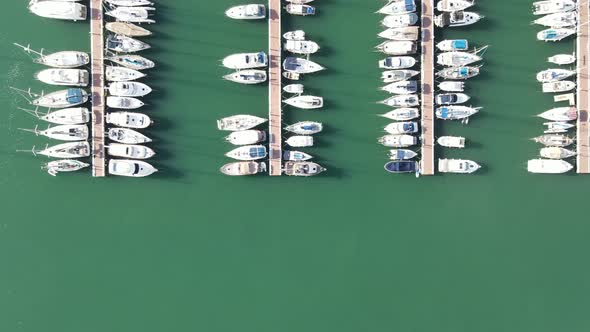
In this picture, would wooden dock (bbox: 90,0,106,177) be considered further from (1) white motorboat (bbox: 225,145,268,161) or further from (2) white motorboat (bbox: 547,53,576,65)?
(2) white motorboat (bbox: 547,53,576,65)

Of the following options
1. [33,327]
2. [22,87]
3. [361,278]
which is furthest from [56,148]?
[361,278]

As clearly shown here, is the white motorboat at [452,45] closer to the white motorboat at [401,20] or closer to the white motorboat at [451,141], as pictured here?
the white motorboat at [401,20]

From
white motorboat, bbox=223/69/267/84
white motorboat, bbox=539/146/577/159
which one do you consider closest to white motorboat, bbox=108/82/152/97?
white motorboat, bbox=223/69/267/84

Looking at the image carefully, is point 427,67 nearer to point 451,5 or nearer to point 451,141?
point 451,5

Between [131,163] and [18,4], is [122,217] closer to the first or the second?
[131,163]

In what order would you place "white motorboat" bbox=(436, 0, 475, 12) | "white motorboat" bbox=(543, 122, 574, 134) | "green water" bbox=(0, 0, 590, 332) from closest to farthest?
1. "green water" bbox=(0, 0, 590, 332)
2. "white motorboat" bbox=(436, 0, 475, 12)
3. "white motorboat" bbox=(543, 122, 574, 134)

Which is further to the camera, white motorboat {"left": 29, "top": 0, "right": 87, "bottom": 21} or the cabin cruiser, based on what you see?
the cabin cruiser

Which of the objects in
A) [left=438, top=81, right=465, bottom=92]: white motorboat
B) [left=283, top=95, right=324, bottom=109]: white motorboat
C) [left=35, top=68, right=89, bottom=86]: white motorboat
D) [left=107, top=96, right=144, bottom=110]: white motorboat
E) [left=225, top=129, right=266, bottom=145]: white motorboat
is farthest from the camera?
[left=438, top=81, right=465, bottom=92]: white motorboat
